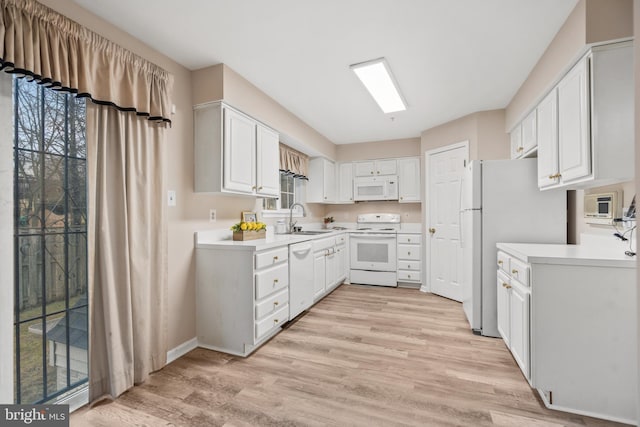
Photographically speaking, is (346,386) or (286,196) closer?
(346,386)

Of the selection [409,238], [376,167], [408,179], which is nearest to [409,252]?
[409,238]

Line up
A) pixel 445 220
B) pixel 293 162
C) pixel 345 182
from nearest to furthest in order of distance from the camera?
1. pixel 445 220
2. pixel 293 162
3. pixel 345 182

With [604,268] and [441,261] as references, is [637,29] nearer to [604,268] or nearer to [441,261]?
[604,268]

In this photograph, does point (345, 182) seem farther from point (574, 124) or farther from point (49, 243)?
point (49, 243)

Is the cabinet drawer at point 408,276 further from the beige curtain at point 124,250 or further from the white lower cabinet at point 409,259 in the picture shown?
the beige curtain at point 124,250

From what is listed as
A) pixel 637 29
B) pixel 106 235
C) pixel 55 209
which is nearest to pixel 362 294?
pixel 106 235

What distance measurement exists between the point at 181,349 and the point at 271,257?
1.05 meters

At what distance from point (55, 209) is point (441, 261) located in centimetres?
419

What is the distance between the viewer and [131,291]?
1936 millimetres

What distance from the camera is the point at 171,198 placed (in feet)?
7.50

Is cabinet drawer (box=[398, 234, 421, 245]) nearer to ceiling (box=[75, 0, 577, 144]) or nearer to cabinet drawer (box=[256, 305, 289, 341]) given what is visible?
ceiling (box=[75, 0, 577, 144])

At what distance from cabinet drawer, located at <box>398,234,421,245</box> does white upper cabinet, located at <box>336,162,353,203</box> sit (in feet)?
3.81

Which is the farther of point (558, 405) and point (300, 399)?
point (300, 399)

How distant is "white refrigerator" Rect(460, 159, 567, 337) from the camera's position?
255cm
